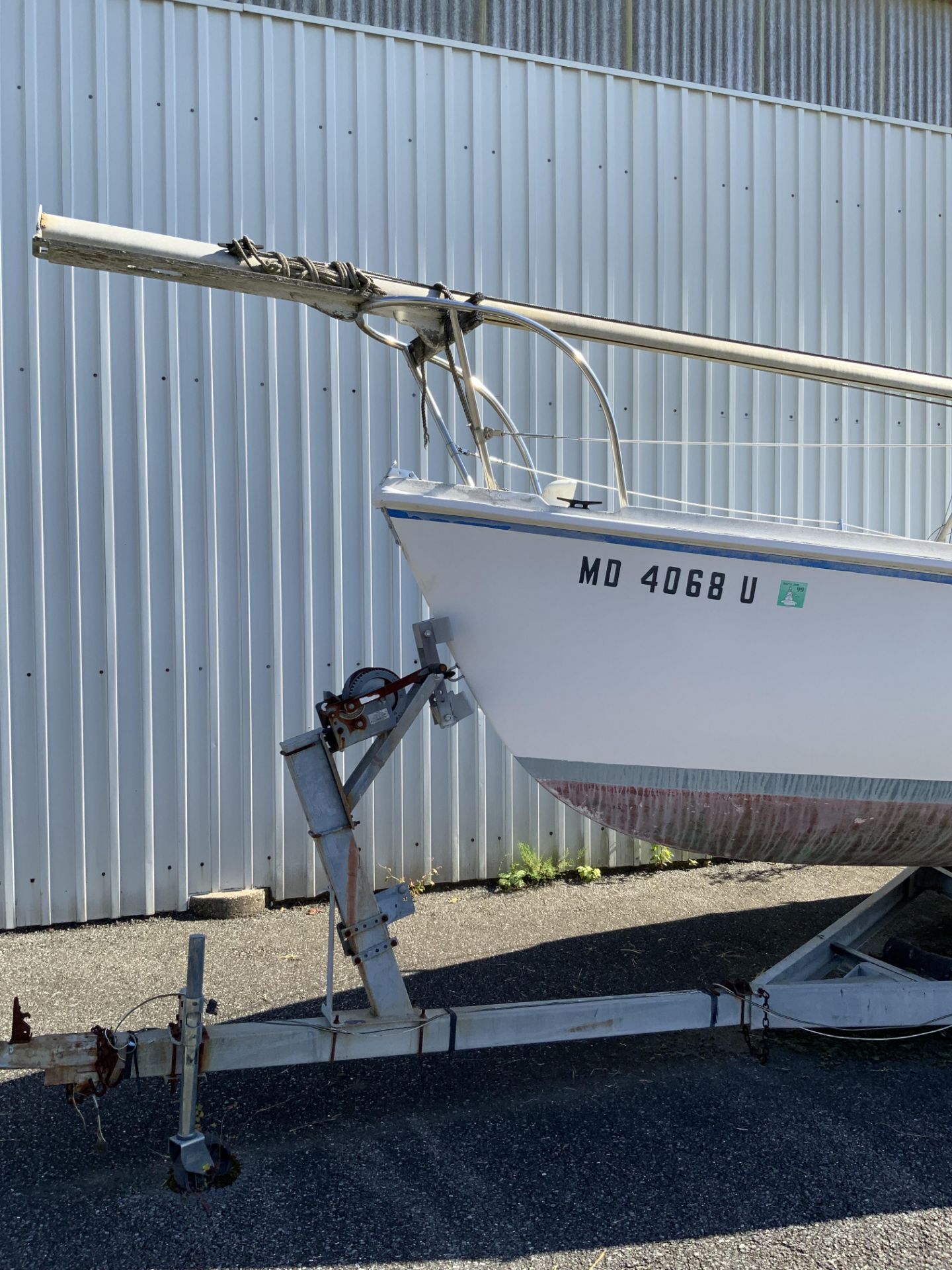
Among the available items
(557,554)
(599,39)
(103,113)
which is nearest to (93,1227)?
(557,554)

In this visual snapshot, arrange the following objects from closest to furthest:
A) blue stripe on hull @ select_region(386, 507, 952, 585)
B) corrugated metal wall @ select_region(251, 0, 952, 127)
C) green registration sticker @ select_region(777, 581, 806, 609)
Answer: blue stripe on hull @ select_region(386, 507, 952, 585), green registration sticker @ select_region(777, 581, 806, 609), corrugated metal wall @ select_region(251, 0, 952, 127)

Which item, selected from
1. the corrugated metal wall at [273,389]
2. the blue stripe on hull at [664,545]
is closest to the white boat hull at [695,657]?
the blue stripe on hull at [664,545]

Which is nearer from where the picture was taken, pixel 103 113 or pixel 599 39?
pixel 103 113

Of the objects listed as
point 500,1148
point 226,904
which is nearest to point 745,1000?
point 500,1148

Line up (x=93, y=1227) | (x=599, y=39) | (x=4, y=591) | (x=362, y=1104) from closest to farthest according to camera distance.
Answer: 1. (x=93, y=1227)
2. (x=362, y=1104)
3. (x=4, y=591)
4. (x=599, y=39)

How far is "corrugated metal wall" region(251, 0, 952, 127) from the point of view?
16.4ft

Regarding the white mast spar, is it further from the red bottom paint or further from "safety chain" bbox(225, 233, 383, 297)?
the red bottom paint

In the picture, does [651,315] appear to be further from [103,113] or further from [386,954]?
[386,954]

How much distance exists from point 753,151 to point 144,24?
3.24m

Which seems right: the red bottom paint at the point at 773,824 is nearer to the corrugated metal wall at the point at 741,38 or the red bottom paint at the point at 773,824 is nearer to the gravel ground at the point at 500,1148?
the gravel ground at the point at 500,1148

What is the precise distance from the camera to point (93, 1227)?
7.67 ft

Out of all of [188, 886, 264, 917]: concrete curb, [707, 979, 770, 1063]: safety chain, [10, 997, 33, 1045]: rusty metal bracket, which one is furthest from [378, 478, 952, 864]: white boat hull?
[188, 886, 264, 917]: concrete curb

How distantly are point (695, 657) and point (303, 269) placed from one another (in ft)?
5.40

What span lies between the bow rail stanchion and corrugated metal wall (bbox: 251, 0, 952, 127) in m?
2.75
